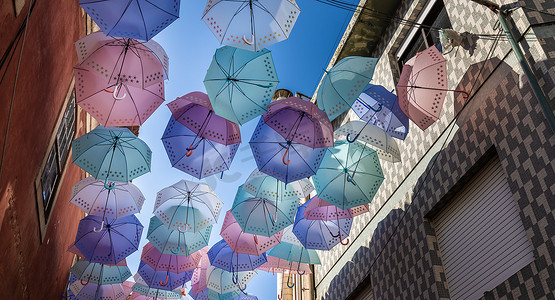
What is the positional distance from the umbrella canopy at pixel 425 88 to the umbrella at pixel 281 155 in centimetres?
145

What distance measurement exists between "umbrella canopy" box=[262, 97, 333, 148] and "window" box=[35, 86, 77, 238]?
4.22 metres

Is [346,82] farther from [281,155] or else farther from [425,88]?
[281,155]

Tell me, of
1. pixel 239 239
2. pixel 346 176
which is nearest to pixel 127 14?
pixel 346 176

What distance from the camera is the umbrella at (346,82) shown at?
240 inches

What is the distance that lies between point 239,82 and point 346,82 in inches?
55.7

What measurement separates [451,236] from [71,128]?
7516 mm

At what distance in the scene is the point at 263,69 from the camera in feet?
20.2

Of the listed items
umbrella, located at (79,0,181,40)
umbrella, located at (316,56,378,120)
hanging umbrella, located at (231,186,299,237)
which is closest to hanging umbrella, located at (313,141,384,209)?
hanging umbrella, located at (231,186,299,237)

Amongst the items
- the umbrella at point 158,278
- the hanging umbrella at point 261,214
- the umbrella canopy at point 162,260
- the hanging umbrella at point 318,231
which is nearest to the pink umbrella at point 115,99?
the hanging umbrella at point 261,214

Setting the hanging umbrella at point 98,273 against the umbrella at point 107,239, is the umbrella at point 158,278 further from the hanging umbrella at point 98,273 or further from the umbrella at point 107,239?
the umbrella at point 107,239

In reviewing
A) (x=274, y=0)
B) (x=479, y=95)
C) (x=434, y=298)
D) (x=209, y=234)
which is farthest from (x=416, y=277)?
(x=274, y=0)

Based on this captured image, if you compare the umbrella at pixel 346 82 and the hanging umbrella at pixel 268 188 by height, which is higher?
the umbrella at pixel 346 82

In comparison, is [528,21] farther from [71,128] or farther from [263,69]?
[71,128]

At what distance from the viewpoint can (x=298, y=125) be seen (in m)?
6.31
